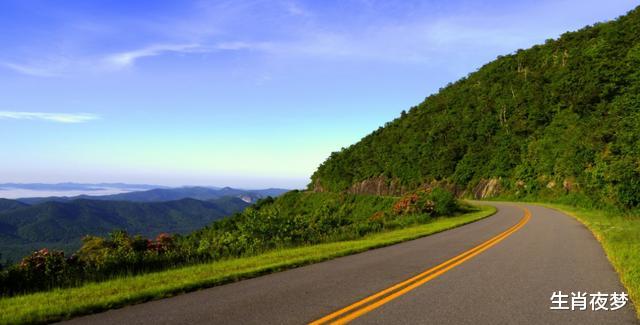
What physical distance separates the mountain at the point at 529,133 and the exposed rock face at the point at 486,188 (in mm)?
201

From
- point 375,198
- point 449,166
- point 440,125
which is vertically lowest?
point 375,198

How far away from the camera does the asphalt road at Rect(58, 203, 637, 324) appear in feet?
20.6

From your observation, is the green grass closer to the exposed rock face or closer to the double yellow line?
the double yellow line

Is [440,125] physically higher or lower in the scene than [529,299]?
higher

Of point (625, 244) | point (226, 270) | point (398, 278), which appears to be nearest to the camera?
point (398, 278)

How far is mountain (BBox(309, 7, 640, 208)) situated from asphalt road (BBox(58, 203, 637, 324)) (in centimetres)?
1904

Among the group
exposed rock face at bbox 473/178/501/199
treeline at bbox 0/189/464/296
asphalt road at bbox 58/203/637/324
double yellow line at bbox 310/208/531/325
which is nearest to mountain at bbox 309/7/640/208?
exposed rock face at bbox 473/178/501/199

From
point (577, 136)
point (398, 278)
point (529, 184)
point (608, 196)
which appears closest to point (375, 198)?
point (529, 184)

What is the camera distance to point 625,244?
1260 cm

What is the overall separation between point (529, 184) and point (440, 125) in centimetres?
3280

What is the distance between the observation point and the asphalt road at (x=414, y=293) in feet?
20.6

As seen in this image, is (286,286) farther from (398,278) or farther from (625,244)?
(625,244)

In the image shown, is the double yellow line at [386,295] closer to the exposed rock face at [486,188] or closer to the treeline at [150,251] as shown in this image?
the treeline at [150,251]

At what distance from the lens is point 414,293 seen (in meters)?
7.66
